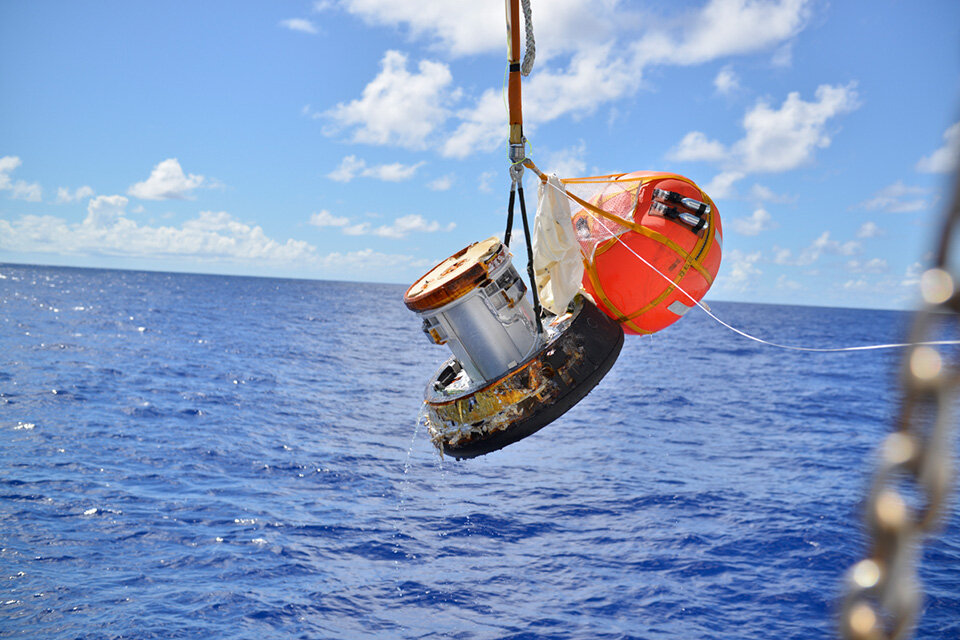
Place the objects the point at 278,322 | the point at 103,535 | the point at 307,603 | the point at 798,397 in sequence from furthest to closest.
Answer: the point at 278,322, the point at 798,397, the point at 103,535, the point at 307,603

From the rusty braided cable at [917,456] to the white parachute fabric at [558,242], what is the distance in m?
4.83

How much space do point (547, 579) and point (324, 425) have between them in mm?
13664

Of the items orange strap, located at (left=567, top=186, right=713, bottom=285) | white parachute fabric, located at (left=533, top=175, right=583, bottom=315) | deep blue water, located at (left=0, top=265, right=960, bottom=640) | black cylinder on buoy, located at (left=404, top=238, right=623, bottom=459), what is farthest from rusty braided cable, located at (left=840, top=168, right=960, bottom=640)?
orange strap, located at (left=567, top=186, right=713, bottom=285)

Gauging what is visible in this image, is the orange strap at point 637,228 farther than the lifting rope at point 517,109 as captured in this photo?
Yes

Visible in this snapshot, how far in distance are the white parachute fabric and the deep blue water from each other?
4.84 meters

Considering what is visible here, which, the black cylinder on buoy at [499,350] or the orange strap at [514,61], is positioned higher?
the orange strap at [514,61]

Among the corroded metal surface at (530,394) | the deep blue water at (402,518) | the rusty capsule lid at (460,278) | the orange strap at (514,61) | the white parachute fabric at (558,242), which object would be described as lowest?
the deep blue water at (402,518)

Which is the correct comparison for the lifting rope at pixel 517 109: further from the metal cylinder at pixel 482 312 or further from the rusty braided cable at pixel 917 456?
the rusty braided cable at pixel 917 456

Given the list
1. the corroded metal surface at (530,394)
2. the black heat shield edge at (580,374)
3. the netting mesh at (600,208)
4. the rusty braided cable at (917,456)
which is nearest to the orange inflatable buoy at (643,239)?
the netting mesh at (600,208)

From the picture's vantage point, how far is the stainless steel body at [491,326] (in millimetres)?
5332

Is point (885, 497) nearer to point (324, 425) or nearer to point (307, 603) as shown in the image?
point (307, 603)

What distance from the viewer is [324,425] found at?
2512 centimetres

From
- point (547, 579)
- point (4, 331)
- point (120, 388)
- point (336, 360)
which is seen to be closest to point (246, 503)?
point (547, 579)

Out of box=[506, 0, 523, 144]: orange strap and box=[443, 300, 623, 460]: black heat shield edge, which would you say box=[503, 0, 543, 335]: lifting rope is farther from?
box=[443, 300, 623, 460]: black heat shield edge
